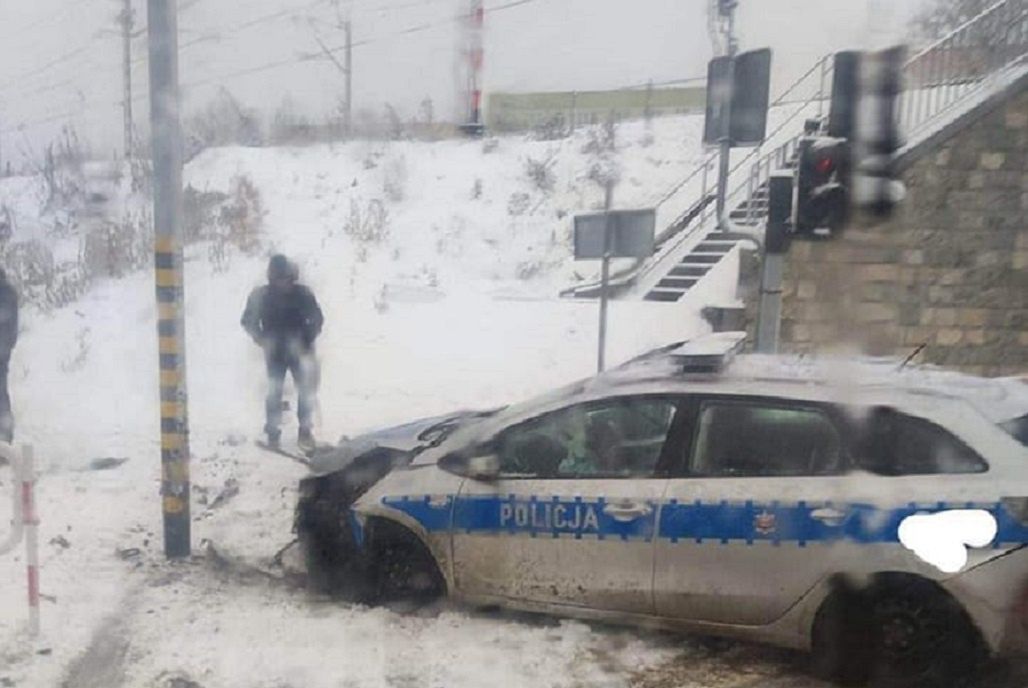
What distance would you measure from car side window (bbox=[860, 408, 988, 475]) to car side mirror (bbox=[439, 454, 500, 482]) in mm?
1473

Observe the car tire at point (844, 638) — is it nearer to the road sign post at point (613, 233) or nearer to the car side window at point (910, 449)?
the car side window at point (910, 449)

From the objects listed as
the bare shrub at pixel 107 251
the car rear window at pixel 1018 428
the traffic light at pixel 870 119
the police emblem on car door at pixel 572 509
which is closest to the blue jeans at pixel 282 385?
the bare shrub at pixel 107 251

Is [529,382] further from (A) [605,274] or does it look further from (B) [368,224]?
(B) [368,224]

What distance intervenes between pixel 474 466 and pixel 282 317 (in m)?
3.47

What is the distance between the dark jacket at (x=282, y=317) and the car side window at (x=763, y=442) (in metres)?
4.06

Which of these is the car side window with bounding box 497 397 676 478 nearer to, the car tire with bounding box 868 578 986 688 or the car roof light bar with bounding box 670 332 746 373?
the car roof light bar with bounding box 670 332 746 373

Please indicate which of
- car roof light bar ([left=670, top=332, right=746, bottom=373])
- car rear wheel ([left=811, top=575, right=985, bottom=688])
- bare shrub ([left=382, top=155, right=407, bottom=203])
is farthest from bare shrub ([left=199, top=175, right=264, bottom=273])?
car rear wheel ([left=811, top=575, right=985, bottom=688])

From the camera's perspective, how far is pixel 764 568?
3.69 metres

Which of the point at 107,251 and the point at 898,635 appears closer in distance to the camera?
the point at 898,635

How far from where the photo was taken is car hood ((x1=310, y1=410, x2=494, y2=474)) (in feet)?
15.9

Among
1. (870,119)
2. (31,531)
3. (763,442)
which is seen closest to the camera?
(763,442)

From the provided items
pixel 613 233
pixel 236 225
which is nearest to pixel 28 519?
pixel 613 233

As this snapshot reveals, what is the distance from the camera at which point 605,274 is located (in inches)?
306

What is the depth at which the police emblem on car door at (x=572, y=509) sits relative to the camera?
3.89 m
